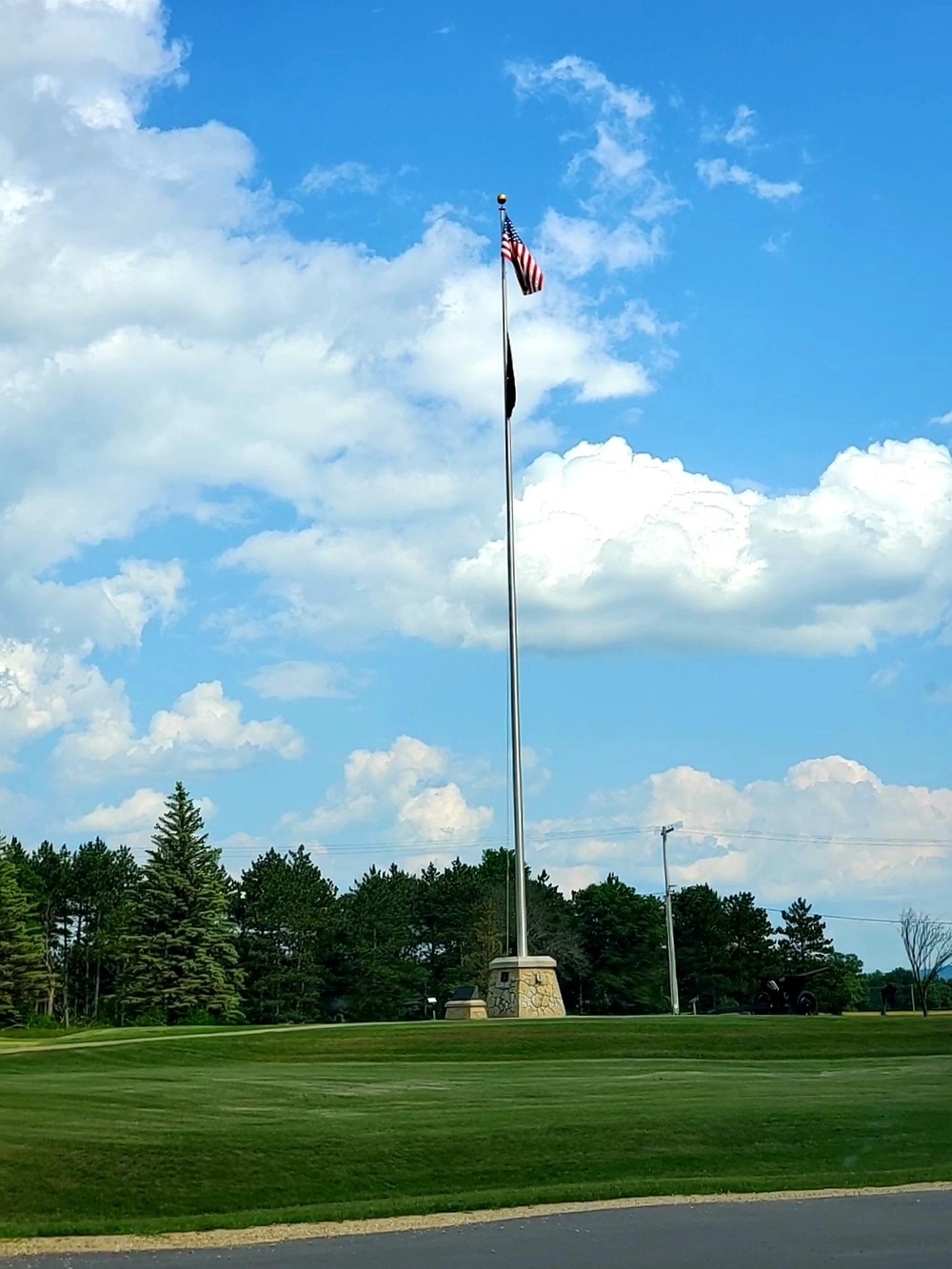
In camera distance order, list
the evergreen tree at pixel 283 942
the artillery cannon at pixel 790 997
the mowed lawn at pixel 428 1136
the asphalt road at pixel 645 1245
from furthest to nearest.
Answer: the evergreen tree at pixel 283 942
the artillery cannon at pixel 790 997
the mowed lawn at pixel 428 1136
the asphalt road at pixel 645 1245

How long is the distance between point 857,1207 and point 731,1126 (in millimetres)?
5119

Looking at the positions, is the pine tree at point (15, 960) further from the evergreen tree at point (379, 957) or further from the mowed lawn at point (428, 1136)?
the mowed lawn at point (428, 1136)

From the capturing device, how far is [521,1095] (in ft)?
70.4

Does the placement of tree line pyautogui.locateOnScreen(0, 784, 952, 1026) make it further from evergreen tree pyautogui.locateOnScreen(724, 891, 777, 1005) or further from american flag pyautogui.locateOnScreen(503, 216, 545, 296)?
american flag pyautogui.locateOnScreen(503, 216, 545, 296)

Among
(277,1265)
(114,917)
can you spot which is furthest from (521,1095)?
(114,917)

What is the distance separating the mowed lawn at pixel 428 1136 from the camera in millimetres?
14727

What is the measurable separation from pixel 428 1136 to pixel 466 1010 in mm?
25615

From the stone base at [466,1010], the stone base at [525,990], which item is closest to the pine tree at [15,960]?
the stone base at [466,1010]

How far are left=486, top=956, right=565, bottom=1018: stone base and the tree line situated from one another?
2877 cm

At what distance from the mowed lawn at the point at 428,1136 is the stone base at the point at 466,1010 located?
43.1ft

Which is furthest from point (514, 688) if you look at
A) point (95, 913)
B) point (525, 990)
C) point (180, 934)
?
point (95, 913)

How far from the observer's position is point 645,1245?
11367 millimetres

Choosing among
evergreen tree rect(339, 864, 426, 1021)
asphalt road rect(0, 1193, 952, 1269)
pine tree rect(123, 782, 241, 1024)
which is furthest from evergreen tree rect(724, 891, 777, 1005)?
asphalt road rect(0, 1193, 952, 1269)

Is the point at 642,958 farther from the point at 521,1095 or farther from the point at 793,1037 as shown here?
the point at 521,1095
